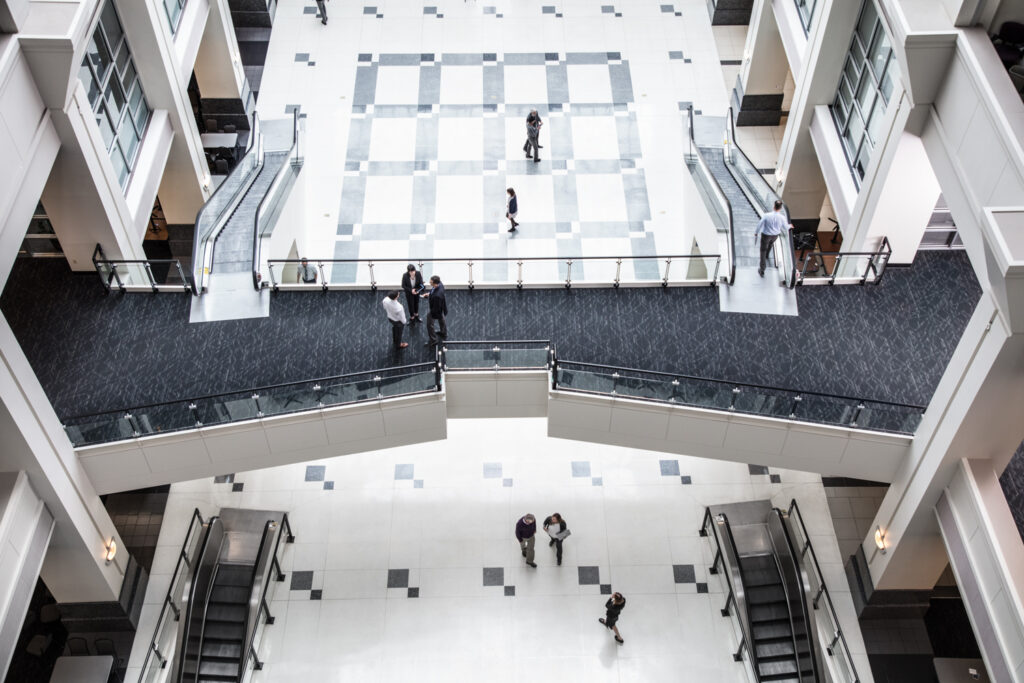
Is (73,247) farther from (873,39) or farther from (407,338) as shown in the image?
(873,39)

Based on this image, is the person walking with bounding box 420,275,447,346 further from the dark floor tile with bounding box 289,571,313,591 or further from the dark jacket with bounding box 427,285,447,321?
the dark floor tile with bounding box 289,571,313,591

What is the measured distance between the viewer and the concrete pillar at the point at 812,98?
16.0 meters

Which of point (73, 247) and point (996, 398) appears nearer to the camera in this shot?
point (996, 398)

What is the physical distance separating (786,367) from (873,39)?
20.2 feet

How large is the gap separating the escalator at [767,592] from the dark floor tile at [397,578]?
5.01 meters

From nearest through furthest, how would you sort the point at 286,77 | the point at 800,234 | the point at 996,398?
1. the point at 996,398
2. the point at 800,234
3. the point at 286,77

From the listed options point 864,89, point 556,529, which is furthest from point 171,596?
point 864,89

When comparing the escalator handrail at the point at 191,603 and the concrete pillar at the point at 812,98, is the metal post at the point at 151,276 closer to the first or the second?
the escalator handrail at the point at 191,603

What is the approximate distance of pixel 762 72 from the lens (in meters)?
21.0

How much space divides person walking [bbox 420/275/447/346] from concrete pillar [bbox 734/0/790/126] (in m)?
11.6

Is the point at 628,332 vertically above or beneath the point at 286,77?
Answer: beneath

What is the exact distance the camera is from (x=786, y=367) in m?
13.4

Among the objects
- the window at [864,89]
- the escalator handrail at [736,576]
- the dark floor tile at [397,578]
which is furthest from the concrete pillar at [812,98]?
the dark floor tile at [397,578]

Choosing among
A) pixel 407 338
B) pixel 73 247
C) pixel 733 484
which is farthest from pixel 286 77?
pixel 733 484
